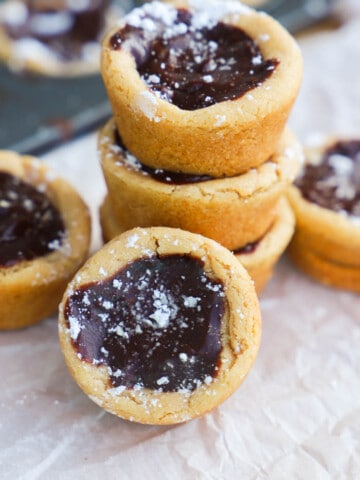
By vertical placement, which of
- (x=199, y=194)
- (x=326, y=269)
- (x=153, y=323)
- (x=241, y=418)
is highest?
(x=199, y=194)

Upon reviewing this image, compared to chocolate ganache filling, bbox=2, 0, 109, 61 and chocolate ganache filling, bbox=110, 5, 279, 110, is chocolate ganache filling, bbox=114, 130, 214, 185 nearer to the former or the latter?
Answer: chocolate ganache filling, bbox=110, 5, 279, 110

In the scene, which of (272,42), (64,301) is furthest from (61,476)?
(272,42)

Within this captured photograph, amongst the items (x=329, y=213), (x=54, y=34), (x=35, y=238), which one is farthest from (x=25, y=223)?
(x=54, y=34)

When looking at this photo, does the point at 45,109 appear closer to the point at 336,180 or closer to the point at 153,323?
the point at 336,180

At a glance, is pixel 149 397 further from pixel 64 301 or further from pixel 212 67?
pixel 212 67

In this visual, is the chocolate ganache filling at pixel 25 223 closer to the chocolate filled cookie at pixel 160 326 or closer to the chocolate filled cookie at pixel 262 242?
the chocolate filled cookie at pixel 262 242

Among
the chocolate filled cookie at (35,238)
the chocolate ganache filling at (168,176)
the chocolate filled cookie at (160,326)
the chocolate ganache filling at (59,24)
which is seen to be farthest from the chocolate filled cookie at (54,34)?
the chocolate filled cookie at (160,326)

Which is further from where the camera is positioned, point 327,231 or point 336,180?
point 336,180

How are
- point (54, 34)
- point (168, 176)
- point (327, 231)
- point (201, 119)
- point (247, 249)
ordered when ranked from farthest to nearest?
point (54, 34) < point (327, 231) < point (247, 249) < point (168, 176) < point (201, 119)
